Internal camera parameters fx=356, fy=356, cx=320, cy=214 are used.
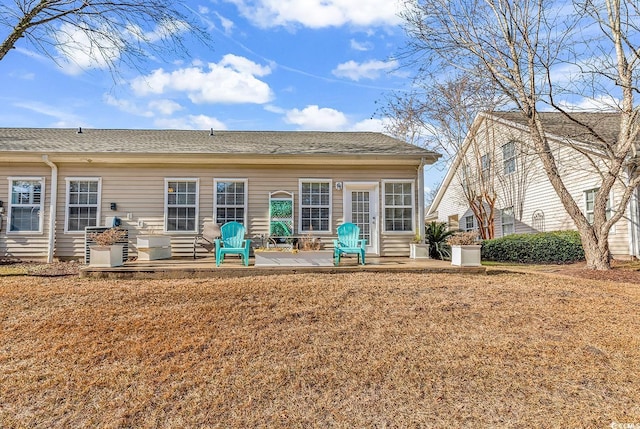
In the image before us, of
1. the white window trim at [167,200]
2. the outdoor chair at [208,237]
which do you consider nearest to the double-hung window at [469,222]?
the outdoor chair at [208,237]

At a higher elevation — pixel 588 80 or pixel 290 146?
pixel 588 80

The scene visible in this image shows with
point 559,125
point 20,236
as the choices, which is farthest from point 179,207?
point 559,125

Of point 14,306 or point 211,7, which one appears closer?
point 14,306

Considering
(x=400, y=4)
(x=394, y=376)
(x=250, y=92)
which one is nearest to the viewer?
(x=394, y=376)

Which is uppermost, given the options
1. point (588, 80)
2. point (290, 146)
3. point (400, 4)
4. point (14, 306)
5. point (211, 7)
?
point (400, 4)

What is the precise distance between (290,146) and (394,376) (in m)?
7.17

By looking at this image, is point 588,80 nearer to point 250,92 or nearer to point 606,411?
point 606,411

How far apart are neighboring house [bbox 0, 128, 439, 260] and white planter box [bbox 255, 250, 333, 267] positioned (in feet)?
7.26

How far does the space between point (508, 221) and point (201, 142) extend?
1215 cm

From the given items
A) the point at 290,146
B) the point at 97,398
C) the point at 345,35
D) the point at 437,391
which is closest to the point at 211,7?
the point at 290,146

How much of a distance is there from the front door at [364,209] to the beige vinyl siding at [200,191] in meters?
0.17

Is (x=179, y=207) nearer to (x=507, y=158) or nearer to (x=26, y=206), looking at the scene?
(x=26, y=206)

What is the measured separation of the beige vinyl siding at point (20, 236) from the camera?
331 inches

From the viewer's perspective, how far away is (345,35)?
10.2m
